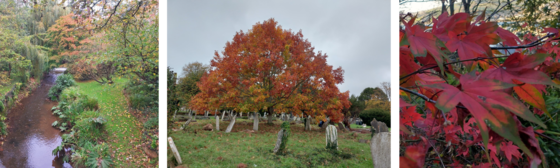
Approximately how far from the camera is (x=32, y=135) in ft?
3.63

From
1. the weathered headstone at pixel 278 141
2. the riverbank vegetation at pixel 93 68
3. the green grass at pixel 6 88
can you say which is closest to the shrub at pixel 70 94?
the riverbank vegetation at pixel 93 68

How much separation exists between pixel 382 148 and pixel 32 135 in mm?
1798

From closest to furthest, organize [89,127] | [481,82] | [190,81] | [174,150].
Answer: [481,82], [89,127], [174,150], [190,81]

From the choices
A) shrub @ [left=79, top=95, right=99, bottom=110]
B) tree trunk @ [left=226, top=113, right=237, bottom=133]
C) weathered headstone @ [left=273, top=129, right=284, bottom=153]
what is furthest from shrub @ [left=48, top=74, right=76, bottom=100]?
weathered headstone @ [left=273, top=129, right=284, bottom=153]

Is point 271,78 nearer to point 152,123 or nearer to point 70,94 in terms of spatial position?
Answer: point 152,123

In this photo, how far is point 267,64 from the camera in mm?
1629

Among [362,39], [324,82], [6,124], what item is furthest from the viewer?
[324,82]

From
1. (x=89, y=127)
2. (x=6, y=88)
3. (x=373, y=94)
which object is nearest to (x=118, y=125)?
(x=89, y=127)

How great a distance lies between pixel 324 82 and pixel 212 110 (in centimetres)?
90

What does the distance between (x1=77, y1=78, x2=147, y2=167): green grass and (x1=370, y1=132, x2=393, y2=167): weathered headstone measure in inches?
49.7

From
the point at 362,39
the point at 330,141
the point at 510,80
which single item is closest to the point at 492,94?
the point at 510,80

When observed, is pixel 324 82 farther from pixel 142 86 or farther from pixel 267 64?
pixel 142 86

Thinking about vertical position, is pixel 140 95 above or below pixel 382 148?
above

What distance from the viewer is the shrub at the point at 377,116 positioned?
62.8 inches
